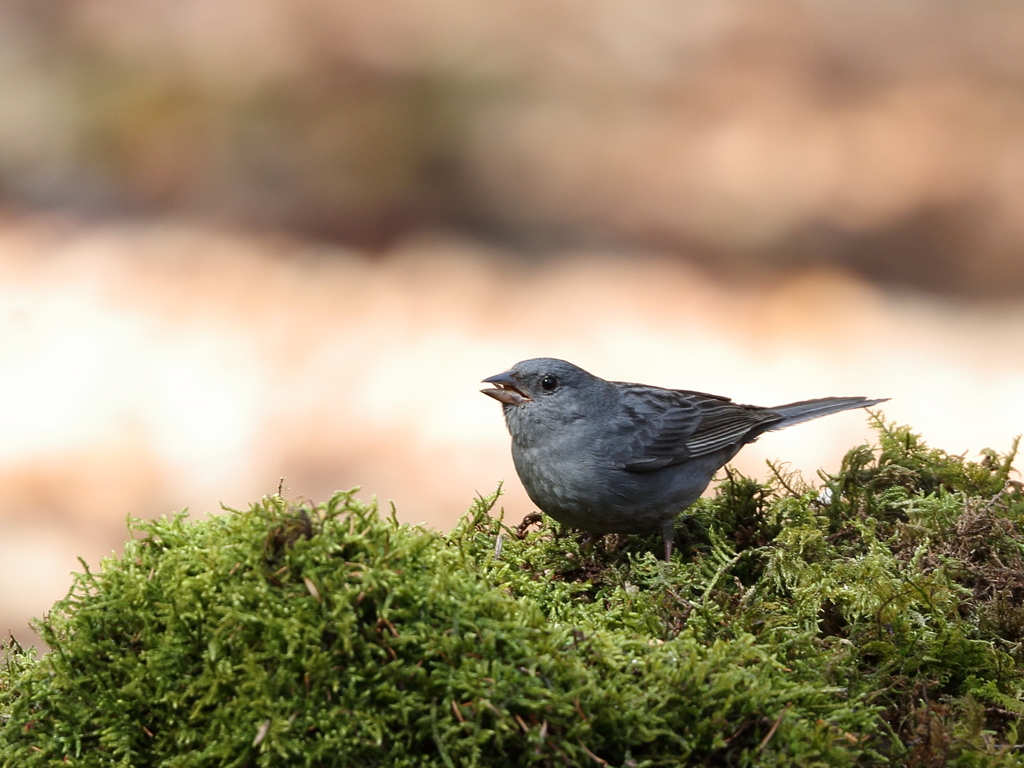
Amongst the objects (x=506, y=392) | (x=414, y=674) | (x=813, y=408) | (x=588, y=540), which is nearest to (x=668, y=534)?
(x=588, y=540)

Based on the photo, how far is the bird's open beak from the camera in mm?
4797

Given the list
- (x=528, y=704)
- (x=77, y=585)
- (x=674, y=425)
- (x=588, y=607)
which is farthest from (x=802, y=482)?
(x=77, y=585)

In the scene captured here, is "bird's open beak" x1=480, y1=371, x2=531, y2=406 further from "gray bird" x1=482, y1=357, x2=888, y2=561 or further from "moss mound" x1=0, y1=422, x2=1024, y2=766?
"moss mound" x1=0, y1=422, x2=1024, y2=766

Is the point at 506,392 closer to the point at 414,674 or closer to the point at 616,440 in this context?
→ the point at 616,440

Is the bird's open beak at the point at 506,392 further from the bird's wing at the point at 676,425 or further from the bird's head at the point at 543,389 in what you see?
the bird's wing at the point at 676,425

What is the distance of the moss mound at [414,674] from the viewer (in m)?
2.61

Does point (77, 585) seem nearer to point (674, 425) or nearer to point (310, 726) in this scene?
point (310, 726)

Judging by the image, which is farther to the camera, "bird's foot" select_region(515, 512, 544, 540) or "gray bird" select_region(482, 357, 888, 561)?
"bird's foot" select_region(515, 512, 544, 540)

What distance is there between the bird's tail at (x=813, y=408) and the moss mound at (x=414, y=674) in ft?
5.70

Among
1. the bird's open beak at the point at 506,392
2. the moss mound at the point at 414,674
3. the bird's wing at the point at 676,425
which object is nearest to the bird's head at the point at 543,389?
the bird's open beak at the point at 506,392

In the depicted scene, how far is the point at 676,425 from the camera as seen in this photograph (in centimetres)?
489

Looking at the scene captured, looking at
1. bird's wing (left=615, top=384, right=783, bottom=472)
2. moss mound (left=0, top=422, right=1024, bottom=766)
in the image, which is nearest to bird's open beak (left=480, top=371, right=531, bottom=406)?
bird's wing (left=615, top=384, right=783, bottom=472)

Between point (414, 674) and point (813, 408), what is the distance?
3338 millimetres

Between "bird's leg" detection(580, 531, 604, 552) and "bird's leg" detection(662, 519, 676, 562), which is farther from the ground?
"bird's leg" detection(580, 531, 604, 552)
